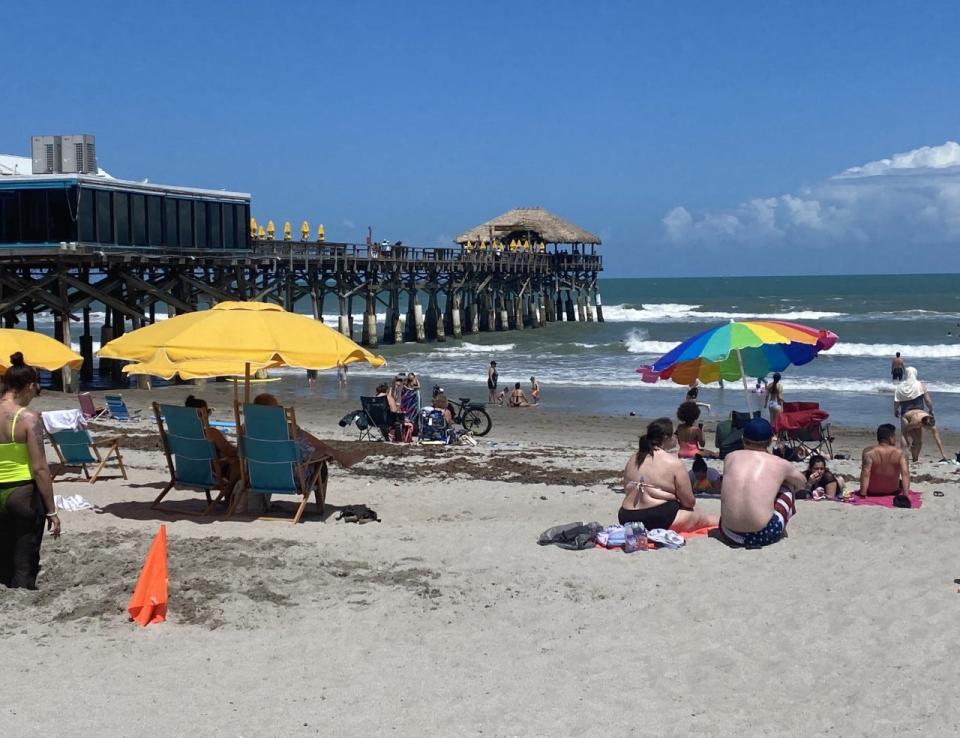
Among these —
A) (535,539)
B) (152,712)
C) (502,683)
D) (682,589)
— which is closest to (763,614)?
(682,589)

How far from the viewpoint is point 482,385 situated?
2903 cm

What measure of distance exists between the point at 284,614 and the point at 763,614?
7.63 feet

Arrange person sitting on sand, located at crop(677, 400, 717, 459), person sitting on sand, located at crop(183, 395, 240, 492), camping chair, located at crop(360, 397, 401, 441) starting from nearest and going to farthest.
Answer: person sitting on sand, located at crop(183, 395, 240, 492)
person sitting on sand, located at crop(677, 400, 717, 459)
camping chair, located at crop(360, 397, 401, 441)

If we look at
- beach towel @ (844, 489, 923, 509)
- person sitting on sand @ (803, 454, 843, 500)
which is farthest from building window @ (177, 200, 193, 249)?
beach towel @ (844, 489, 923, 509)

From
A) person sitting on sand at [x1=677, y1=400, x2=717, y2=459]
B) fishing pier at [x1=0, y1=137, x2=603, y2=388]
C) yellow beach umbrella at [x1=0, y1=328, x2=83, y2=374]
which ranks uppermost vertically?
fishing pier at [x1=0, y1=137, x2=603, y2=388]

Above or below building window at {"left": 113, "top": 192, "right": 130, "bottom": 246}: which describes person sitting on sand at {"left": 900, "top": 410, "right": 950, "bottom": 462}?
below

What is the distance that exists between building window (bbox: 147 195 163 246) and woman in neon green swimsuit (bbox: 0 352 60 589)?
74.9 feet

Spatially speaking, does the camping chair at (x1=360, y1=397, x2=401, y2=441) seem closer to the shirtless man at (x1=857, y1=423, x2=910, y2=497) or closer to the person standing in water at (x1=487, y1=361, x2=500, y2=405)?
the shirtless man at (x1=857, y1=423, x2=910, y2=497)

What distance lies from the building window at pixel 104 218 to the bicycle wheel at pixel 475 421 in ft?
40.1

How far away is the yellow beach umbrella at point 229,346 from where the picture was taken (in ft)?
26.5

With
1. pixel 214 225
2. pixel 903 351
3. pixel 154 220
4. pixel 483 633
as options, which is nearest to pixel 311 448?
pixel 483 633

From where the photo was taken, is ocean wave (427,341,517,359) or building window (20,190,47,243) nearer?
building window (20,190,47,243)

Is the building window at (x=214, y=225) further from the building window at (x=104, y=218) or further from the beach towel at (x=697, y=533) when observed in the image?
the beach towel at (x=697, y=533)

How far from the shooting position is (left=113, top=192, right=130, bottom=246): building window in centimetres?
2697
